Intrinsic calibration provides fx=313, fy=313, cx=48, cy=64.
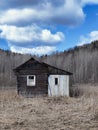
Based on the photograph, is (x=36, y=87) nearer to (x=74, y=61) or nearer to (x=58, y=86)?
(x=58, y=86)

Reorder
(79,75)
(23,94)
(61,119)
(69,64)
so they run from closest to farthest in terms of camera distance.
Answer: (61,119) < (23,94) < (79,75) < (69,64)

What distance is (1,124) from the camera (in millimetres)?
11359

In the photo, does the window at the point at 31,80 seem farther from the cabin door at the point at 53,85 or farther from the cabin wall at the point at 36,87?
the cabin door at the point at 53,85

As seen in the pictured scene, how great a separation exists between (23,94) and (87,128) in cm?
2070

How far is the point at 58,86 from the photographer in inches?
1223

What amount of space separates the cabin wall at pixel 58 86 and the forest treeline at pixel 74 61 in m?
64.7

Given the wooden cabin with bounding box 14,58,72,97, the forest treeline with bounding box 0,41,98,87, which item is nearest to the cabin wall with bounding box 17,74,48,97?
the wooden cabin with bounding box 14,58,72,97

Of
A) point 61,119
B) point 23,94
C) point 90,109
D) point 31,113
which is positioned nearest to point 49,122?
point 61,119

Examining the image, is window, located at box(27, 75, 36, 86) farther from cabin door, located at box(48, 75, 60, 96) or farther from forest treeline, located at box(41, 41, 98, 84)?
forest treeline, located at box(41, 41, 98, 84)

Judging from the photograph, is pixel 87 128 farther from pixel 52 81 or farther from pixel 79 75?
pixel 79 75

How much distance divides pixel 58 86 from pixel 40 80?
1.89m

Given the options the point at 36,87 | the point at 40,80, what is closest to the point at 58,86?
the point at 40,80

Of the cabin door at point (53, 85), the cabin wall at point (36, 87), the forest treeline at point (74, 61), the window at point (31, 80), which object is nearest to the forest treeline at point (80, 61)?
the forest treeline at point (74, 61)

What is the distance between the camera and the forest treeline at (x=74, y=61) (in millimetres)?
101688
